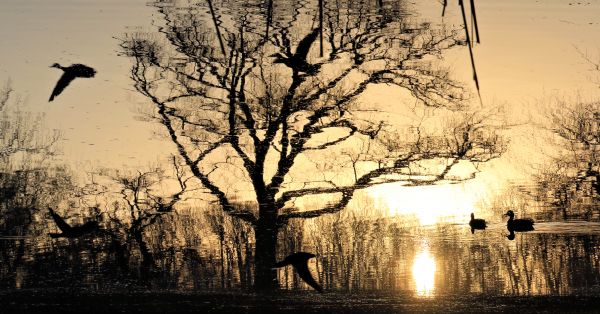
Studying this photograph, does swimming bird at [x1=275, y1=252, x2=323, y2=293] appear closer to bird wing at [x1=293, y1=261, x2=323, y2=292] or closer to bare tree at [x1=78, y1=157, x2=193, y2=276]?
bird wing at [x1=293, y1=261, x2=323, y2=292]

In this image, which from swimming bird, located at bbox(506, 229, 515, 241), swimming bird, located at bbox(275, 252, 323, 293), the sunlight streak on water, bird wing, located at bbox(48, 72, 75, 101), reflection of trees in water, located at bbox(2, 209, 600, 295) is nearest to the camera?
swimming bird, located at bbox(275, 252, 323, 293)

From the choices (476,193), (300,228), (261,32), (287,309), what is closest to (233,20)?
(261,32)

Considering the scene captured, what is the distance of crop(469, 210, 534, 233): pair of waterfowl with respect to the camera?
13.2 metres

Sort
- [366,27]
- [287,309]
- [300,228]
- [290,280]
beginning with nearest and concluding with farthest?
[287,309]
[290,280]
[300,228]
[366,27]

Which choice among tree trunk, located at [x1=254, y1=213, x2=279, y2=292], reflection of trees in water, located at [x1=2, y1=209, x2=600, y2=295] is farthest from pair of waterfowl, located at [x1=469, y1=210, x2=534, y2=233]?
tree trunk, located at [x1=254, y1=213, x2=279, y2=292]

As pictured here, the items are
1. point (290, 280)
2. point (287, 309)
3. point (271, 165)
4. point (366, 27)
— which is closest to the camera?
point (287, 309)

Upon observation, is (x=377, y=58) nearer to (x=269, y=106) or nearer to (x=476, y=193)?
(x=269, y=106)

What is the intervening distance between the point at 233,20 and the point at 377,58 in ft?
12.7

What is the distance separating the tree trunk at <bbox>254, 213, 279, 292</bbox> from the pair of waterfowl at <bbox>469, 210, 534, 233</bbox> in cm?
362

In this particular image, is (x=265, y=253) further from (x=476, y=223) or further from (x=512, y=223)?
(x=512, y=223)

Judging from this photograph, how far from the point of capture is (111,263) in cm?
1425

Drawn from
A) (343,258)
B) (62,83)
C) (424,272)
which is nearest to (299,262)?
(424,272)

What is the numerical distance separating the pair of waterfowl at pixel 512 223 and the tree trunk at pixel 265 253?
11.9ft

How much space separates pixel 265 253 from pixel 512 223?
181 inches
